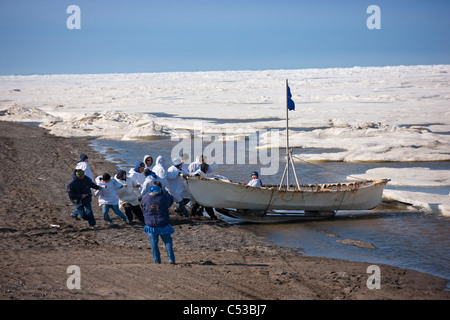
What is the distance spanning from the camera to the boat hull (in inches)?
435

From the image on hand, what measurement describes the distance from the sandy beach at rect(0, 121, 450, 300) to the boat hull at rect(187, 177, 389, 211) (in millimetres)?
619

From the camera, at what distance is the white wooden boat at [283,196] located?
1105cm

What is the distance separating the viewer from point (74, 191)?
384 inches

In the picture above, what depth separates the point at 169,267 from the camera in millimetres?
7492

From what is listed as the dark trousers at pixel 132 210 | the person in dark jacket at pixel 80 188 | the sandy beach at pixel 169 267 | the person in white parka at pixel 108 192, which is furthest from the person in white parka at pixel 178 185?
the person in dark jacket at pixel 80 188

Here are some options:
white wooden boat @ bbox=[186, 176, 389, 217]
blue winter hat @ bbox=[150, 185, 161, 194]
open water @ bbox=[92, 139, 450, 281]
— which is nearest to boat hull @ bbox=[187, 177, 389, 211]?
white wooden boat @ bbox=[186, 176, 389, 217]

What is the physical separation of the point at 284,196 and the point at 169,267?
15.4ft

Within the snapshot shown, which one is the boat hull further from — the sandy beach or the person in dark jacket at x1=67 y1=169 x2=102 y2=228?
the person in dark jacket at x1=67 y1=169 x2=102 y2=228

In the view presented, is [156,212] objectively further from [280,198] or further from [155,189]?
[280,198]

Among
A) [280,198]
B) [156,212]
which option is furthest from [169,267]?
[280,198]

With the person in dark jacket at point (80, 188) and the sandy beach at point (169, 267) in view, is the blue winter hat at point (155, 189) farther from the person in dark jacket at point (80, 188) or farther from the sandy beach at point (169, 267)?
the person in dark jacket at point (80, 188)

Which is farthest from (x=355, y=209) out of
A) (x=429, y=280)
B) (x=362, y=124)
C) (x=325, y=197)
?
(x=362, y=124)

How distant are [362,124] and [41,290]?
2641 cm

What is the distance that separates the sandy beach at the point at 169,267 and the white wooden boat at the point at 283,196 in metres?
0.64
